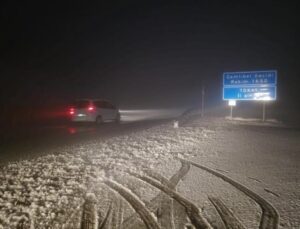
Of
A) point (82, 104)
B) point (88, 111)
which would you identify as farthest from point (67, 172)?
point (82, 104)

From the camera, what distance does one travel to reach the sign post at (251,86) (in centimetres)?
2203

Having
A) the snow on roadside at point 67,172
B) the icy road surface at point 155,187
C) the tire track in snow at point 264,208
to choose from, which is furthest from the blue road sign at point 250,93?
the tire track in snow at point 264,208

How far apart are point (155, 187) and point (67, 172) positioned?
2.56 meters

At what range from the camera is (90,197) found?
675cm

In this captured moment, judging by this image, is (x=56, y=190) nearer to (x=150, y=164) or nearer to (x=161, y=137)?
(x=150, y=164)

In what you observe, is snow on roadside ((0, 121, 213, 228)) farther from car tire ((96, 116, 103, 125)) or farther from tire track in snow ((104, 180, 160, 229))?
car tire ((96, 116, 103, 125))

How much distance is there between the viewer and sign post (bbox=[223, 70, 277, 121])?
72.3 ft

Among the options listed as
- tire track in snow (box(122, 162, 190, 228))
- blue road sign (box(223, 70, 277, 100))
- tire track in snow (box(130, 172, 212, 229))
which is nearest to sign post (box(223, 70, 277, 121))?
blue road sign (box(223, 70, 277, 100))

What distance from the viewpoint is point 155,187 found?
7.52m

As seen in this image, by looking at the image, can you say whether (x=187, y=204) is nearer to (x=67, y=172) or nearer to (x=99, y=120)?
(x=67, y=172)

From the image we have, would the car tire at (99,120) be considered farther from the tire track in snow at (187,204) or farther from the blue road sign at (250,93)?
the tire track in snow at (187,204)

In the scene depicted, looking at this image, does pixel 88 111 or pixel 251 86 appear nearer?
pixel 88 111

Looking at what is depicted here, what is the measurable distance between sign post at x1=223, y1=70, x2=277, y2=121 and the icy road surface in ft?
34.0

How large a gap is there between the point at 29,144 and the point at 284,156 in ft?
32.5
